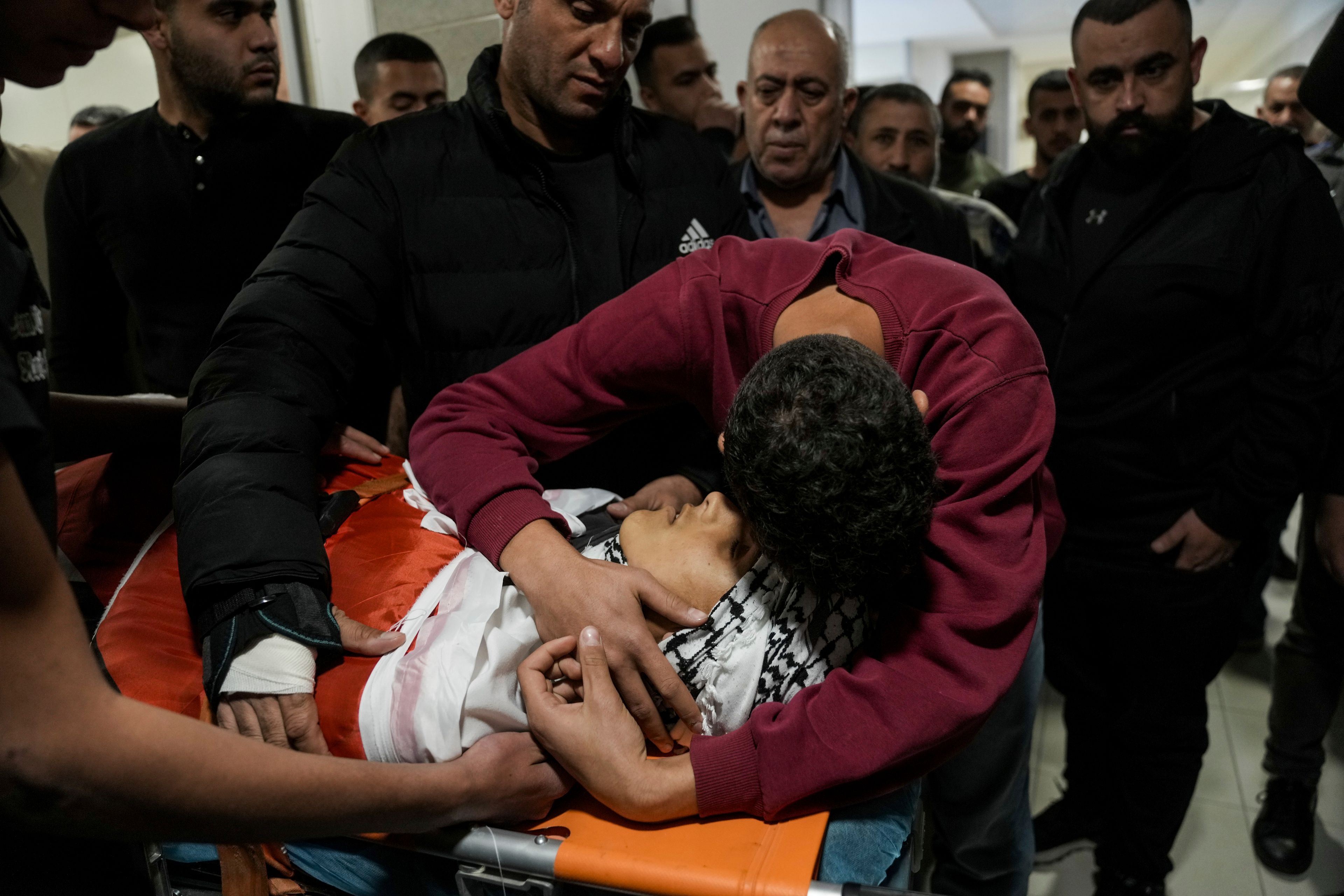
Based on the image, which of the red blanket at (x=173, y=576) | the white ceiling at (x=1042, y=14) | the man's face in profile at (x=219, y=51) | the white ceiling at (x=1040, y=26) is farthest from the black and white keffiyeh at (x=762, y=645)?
the white ceiling at (x=1042, y=14)

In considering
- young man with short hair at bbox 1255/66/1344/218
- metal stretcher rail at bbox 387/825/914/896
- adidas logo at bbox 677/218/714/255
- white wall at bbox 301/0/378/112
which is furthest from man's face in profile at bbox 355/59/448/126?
young man with short hair at bbox 1255/66/1344/218

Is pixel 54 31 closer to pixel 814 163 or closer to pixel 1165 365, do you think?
pixel 814 163

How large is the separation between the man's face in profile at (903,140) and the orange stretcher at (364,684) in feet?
7.58

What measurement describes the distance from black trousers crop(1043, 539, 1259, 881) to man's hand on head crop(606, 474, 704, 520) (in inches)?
44.8

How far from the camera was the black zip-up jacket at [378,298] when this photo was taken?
3.64ft

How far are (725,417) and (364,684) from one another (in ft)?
2.10

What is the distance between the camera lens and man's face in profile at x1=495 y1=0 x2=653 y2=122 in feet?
5.07

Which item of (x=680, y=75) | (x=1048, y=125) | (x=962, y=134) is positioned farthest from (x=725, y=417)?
(x=962, y=134)

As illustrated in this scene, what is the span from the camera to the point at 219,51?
6.68ft

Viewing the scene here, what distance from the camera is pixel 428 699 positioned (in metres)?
1.06

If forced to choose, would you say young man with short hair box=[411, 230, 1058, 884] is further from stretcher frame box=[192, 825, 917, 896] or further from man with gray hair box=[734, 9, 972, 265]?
man with gray hair box=[734, 9, 972, 265]

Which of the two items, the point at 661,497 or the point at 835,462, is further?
the point at 661,497

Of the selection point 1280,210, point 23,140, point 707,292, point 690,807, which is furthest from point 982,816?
point 23,140

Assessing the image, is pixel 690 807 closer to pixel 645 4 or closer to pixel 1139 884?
pixel 645 4
